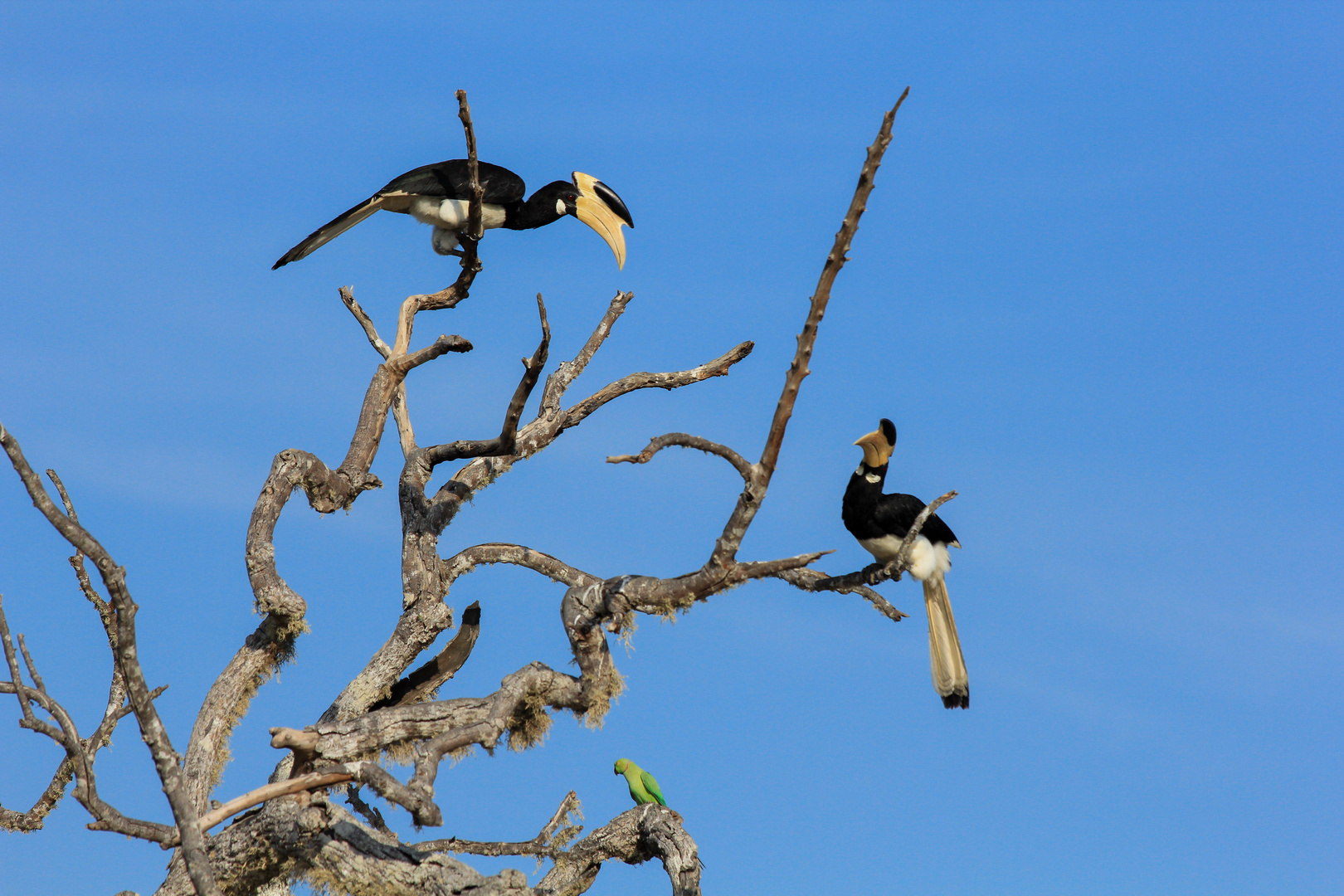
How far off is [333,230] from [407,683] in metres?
2.55

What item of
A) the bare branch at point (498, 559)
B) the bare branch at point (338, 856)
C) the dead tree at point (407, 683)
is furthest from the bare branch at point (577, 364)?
the bare branch at point (338, 856)

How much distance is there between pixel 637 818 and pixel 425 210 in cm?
372

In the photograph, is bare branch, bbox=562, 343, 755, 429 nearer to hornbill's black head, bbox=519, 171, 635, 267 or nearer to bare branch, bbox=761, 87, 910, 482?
hornbill's black head, bbox=519, 171, 635, 267

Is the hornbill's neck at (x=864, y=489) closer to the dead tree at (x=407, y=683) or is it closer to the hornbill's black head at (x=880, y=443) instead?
the hornbill's black head at (x=880, y=443)

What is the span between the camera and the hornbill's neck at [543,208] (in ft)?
24.5

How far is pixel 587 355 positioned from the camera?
261 inches

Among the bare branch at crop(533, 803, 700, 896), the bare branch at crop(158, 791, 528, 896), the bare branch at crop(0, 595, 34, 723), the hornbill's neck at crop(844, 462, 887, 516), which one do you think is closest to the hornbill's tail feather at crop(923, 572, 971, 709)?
the hornbill's neck at crop(844, 462, 887, 516)

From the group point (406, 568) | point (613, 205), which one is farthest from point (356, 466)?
point (613, 205)

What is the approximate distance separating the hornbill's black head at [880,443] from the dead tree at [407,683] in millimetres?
951

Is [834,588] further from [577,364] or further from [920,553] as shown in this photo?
[577,364]

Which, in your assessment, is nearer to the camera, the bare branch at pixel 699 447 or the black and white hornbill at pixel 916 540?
the bare branch at pixel 699 447

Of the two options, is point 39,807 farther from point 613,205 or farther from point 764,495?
point 613,205

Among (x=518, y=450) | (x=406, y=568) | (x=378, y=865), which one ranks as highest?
(x=518, y=450)

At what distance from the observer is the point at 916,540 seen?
5684 millimetres
